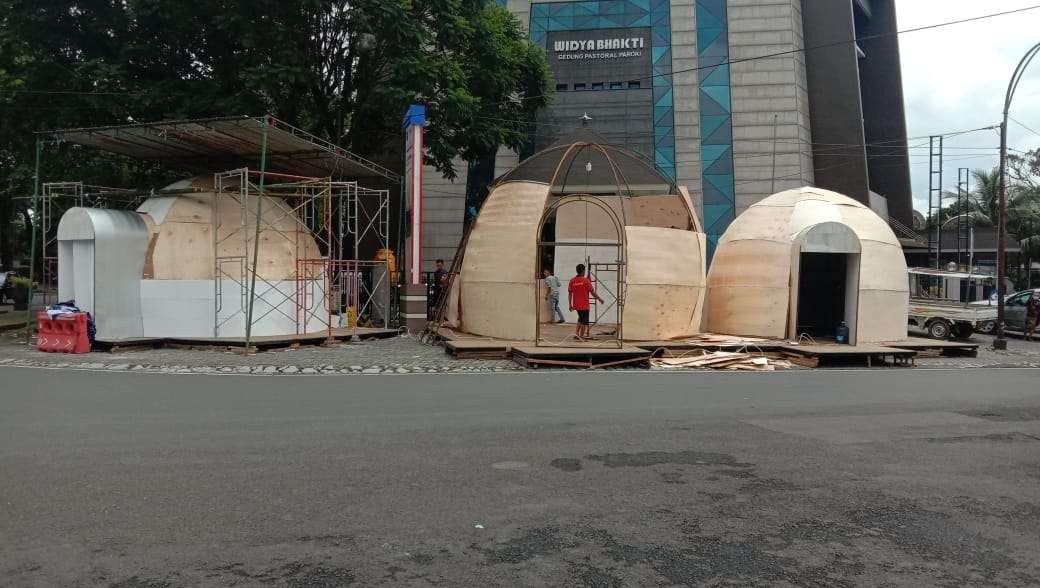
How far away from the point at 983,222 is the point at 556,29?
2586cm

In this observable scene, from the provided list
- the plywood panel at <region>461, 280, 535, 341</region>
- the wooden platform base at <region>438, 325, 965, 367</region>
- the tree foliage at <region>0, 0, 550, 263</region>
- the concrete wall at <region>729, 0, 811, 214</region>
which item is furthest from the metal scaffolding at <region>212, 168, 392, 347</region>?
the concrete wall at <region>729, 0, 811, 214</region>

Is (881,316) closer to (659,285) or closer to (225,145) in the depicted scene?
(659,285)

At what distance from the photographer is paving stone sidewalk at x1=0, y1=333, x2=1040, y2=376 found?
13.3m

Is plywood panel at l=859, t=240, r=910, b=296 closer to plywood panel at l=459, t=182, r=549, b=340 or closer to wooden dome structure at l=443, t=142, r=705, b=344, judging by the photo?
wooden dome structure at l=443, t=142, r=705, b=344

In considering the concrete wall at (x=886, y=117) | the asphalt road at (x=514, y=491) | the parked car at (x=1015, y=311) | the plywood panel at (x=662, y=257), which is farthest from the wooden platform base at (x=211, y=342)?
the concrete wall at (x=886, y=117)

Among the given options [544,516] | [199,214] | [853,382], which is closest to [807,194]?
[853,382]

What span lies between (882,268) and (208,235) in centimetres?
1579

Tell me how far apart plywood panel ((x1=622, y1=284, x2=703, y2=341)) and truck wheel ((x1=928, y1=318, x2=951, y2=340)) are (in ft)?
33.5

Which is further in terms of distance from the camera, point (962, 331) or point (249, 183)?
point (962, 331)

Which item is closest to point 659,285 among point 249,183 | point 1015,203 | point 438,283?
point 438,283

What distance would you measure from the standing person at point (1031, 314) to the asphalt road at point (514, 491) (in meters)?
16.8

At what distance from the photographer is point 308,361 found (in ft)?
47.0

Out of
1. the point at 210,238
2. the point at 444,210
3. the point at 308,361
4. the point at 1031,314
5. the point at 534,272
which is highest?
the point at 444,210

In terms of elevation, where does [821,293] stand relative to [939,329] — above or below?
above
